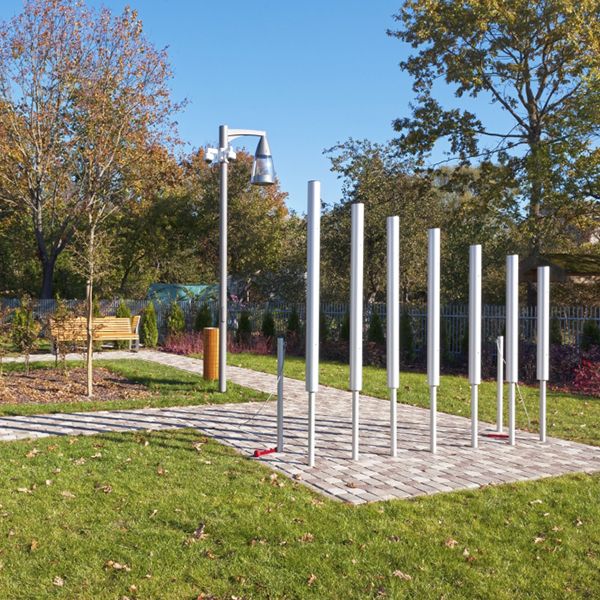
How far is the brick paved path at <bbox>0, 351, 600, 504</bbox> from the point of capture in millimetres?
6555

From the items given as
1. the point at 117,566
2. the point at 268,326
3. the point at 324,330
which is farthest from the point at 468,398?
the point at 268,326

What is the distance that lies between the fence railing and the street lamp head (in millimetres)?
7125

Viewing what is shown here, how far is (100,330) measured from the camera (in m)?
18.6

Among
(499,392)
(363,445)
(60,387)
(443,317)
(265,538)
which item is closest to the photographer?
(265,538)

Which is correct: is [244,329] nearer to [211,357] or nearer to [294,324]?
[294,324]

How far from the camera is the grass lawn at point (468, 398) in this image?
971 centimetres

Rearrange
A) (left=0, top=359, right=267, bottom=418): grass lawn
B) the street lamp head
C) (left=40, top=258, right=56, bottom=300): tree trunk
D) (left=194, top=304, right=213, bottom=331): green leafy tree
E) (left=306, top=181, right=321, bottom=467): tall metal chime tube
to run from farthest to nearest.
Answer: (left=40, top=258, right=56, bottom=300): tree trunk < (left=194, top=304, right=213, bottom=331): green leafy tree < the street lamp head < (left=0, top=359, right=267, bottom=418): grass lawn < (left=306, top=181, right=321, bottom=467): tall metal chime tube

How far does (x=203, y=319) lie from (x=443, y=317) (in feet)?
26.6

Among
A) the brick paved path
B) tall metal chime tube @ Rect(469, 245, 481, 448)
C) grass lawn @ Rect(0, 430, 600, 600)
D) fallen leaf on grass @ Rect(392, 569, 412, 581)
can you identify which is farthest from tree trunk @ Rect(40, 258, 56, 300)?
fallen leaf on grass @ Rect(392, 569, 412, 581)

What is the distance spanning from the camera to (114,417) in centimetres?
955

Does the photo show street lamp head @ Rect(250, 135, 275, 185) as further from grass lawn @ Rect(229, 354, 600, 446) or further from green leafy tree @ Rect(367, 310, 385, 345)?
green leafy tree @ Rect(367, 310, 385, 345)

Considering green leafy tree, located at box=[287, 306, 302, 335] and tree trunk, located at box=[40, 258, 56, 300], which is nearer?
green leafy tree, located at box=[287, 306, 302, 335]

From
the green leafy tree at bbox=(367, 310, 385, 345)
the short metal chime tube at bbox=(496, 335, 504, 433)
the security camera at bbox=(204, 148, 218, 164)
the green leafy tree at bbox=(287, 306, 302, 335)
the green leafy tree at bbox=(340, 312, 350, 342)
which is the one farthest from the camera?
the green leafy tree at bbox=(287, 306, 302, 335)

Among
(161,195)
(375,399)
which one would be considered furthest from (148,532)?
(161,195)
